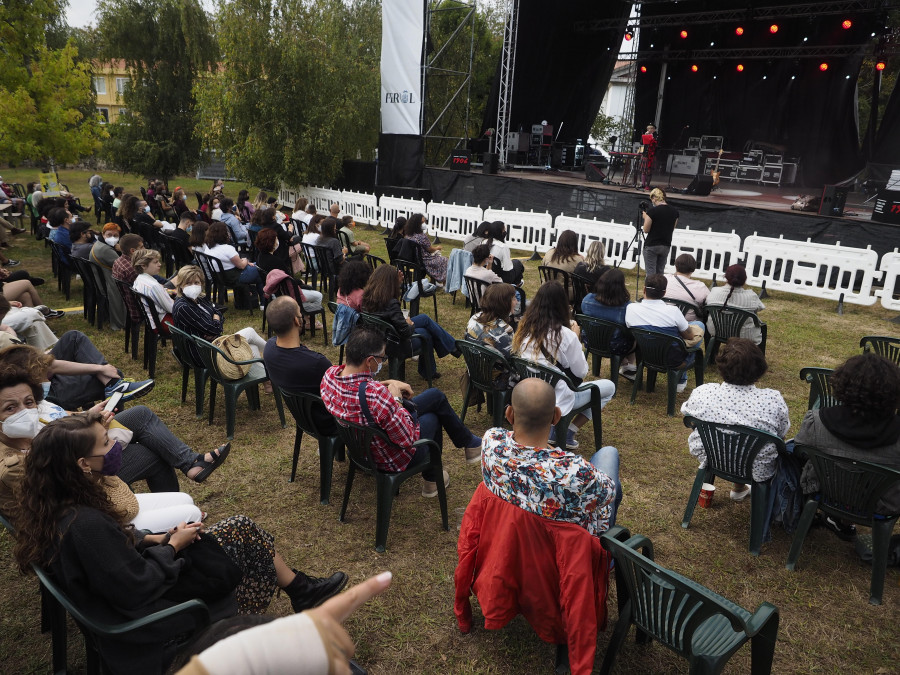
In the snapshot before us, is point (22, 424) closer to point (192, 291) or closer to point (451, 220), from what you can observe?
point (192, 291)

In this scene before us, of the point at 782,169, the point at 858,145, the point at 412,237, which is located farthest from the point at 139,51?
the point at 858,145

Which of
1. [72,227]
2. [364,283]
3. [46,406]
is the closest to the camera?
[46,406]

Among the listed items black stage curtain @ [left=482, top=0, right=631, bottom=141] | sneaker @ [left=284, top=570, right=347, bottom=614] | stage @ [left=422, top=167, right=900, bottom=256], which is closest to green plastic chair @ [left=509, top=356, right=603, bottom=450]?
sneaker @ [left=284, top=570, right=347, bottom=614]

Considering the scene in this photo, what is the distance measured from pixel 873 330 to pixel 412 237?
609cm

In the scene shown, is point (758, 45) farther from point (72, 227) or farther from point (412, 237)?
point (72, 227)

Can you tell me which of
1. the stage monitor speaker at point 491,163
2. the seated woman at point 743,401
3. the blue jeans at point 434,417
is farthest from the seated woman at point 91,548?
the stage monitor speaker at point 491,163

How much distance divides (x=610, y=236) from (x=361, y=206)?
21.4ft

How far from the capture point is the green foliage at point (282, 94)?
14758 mm

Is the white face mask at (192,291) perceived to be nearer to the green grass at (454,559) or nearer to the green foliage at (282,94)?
the green grass at (454,559)

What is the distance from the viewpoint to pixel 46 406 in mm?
3166

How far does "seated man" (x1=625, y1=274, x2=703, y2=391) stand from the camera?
16.7ft

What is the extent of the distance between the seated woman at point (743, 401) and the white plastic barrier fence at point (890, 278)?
6560 millimetres

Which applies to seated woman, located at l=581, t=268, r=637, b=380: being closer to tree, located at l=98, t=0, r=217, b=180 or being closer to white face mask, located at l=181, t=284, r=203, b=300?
white face mask, located at l=181, t=284, r=203, b=300

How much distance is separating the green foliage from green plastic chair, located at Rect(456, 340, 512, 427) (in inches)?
497
